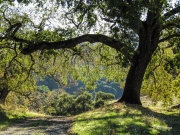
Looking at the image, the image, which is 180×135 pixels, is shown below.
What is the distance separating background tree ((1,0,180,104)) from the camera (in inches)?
699

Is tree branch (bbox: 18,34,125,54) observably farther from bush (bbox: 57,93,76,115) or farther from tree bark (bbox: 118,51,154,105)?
bush (bbox: 57,93,76,115)

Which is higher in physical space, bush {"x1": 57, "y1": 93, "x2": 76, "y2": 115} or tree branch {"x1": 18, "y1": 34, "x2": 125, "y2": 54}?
tree branch {"x1": 18, "y1": 34, "x2": 125, "y2": 54}

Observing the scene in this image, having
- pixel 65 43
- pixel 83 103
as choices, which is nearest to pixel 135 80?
pixel 65 43

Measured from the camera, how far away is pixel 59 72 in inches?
1336

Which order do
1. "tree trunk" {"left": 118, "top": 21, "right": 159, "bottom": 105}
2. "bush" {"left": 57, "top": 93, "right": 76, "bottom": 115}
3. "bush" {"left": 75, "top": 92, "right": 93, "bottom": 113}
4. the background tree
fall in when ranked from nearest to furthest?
the background tree, "tree trunk" {"left": 118, "top": 21, "right": 159, "bottom": 105}, "bush" {"left": 57, "top": 93, "right": 76, "bottom": 115}, "bush" {"left": 75, "top": 92, "right": 93, "bottom": 113}

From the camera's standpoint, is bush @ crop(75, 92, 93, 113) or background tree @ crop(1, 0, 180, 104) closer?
background tree @ crop(1, 0, 180, 104)

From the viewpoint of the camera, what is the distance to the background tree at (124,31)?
17.8 m

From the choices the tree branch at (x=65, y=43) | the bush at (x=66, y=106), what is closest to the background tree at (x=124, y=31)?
the tree branch at (x=65, y=43)

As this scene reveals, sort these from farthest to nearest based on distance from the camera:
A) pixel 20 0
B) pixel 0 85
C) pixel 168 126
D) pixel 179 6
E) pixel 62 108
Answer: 1. pixel 62 108
2. pixel 0 85
3. pixel 179 6
4. pixel 20 0
5. pixel 168 126

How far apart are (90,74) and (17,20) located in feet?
37.0

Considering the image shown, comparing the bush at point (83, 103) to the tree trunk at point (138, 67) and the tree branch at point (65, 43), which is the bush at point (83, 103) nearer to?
the tree trunk at point (138, 67)

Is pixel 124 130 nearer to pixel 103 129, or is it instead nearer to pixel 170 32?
pixel 103 129

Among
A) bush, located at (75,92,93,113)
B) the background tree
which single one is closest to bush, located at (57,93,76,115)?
bush, located at (75,92,93,113)

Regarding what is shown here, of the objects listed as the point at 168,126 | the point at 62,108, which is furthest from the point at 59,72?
the point at 62,108
